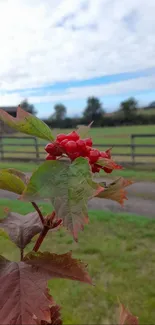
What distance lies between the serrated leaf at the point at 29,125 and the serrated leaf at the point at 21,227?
15 centimetres

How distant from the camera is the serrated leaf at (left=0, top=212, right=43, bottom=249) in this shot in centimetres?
48

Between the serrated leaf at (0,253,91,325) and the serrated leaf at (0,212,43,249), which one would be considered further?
the serrated leaf at (0,212,43,249)

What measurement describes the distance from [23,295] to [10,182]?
0.38 ft

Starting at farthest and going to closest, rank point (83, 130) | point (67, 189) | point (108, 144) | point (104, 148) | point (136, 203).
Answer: point (104, 148), point (108, 144), point (136, 203), point (83, 130), point (67, 189)

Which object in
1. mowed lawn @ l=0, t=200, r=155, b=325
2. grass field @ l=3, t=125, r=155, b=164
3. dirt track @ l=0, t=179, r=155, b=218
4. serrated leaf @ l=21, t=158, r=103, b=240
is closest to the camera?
serrated leaf @ l=21, t=158, r=103, b=240

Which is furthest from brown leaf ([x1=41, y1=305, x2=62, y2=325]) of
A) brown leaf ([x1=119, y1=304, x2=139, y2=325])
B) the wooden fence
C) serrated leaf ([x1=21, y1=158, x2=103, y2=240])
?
the wooden fence

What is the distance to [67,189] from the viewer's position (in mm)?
331

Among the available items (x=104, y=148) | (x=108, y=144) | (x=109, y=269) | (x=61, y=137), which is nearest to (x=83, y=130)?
(x=61, y=137)

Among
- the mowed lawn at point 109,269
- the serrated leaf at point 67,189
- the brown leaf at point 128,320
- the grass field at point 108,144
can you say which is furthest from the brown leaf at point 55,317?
the grass field at point 108,144

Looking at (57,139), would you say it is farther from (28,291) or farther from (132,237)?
(132,237)

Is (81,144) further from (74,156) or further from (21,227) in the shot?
(21,227)

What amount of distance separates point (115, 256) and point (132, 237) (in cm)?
38

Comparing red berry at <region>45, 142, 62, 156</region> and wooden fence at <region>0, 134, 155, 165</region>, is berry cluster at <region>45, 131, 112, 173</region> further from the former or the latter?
wooden fence at <region>0, 134, 155, 165</region>

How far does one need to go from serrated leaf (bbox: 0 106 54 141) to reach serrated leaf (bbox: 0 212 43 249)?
0.15m
